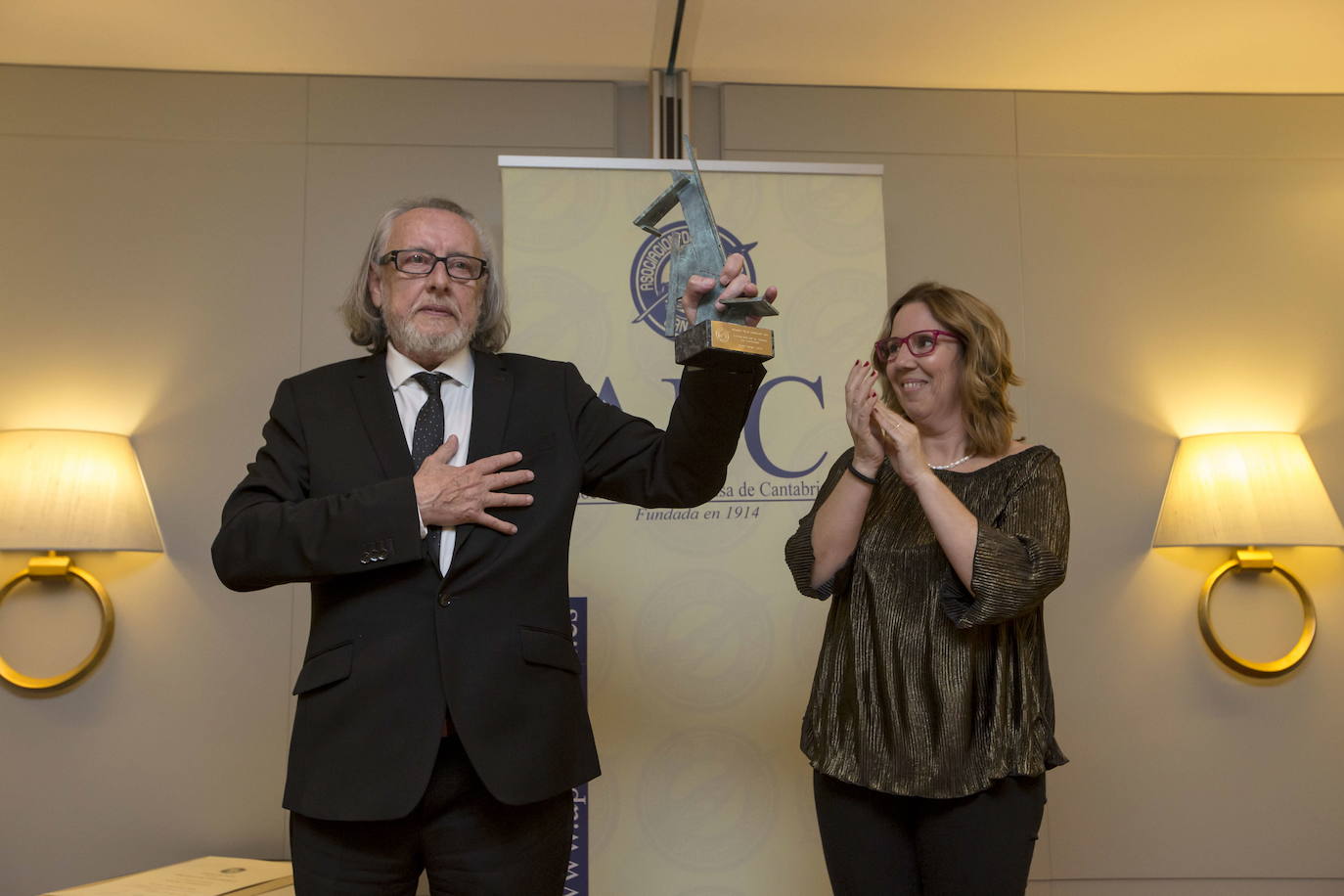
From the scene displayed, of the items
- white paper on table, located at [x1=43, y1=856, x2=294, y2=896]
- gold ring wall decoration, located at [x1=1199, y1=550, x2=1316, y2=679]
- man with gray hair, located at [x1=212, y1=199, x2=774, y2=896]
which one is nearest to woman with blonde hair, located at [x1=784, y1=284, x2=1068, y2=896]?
man with gray hair, located at [x1=212, y1=199, x2=774, y2=896]

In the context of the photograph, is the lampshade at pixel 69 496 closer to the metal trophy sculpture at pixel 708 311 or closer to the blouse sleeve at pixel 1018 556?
the metal trophy sculpture at pixel 708 311

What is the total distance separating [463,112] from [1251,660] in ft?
10.5

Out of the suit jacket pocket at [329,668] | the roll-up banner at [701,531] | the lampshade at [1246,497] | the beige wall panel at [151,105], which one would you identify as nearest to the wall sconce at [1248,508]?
the lampshade at [1246,497]

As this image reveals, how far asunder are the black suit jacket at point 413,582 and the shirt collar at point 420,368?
0.18ft

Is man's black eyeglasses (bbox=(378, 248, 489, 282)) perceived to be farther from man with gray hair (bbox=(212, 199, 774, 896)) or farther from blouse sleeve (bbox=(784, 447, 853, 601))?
blouse sleeve (bbox=(784, 447, 853, 601))

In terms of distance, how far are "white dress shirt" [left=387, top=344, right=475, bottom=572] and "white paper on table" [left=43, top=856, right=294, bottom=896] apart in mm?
1643

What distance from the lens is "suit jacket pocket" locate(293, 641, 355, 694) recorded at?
1.52m

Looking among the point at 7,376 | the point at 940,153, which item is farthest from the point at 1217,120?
the point at 7,376

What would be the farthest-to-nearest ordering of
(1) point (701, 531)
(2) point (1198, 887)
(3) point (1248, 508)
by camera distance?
1. (2) point (1198, 887)
2. (3) point (1248, 508)
3. (1) point (701, 531)

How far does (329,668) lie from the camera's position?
153 cm

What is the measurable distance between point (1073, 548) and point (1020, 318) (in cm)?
79

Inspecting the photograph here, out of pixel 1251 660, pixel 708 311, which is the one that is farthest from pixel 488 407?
pixel 1251 660

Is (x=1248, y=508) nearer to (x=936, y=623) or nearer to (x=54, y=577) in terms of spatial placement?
(x=936, y=623)

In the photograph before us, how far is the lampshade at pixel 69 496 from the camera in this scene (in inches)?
122
